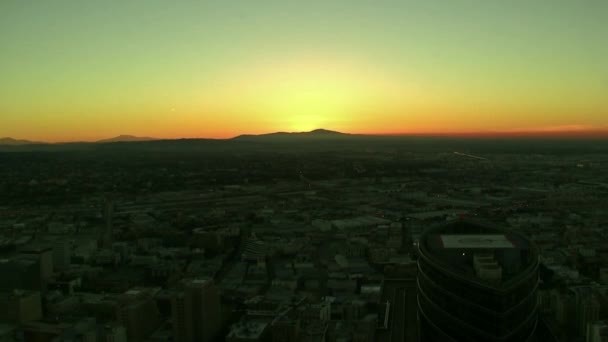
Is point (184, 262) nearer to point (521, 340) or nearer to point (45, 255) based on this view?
point (45, 255)

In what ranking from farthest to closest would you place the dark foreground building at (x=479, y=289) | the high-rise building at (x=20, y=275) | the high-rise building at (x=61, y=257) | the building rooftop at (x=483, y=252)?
the high-rise building at (x=61, y=257) → the high-rise building at (x=20, y=275) → the building rooftop at (x=483, y=252) → the dark foreground building at (x=479, y=289)

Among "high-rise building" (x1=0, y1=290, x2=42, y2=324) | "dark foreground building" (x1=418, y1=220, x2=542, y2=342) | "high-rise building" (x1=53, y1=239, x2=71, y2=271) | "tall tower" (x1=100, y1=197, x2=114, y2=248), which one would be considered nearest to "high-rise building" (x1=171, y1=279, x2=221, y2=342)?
"high-rise building" (x1=0, y1=290, x2=42, y2=324)

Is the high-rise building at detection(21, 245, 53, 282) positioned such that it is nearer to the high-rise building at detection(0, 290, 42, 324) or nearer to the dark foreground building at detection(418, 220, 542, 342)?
the high-rise building at detection(0, 290, 42, 324)

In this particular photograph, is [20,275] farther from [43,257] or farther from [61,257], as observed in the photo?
[61,257]

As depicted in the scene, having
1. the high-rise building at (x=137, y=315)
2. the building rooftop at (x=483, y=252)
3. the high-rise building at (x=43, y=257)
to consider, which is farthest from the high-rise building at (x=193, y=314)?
the high-rise building at (x=43, y=257)

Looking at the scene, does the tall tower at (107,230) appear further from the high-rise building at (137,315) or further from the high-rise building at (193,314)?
the high-rise building at (193,314)

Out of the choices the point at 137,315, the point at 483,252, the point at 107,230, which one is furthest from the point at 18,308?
the point at 107,230
